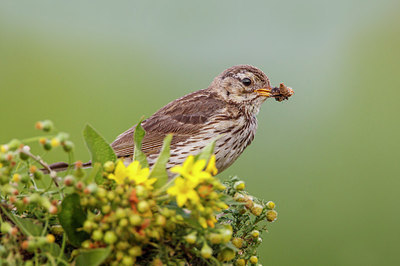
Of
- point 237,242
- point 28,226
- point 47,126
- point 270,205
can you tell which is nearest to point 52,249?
point 28,226

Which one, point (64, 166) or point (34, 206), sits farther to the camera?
point (64, 166)

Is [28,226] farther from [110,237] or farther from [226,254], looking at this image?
[226,254]

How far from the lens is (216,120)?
3199 millimetres

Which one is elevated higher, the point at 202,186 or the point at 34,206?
the point at 202,186

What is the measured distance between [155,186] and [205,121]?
194 cm

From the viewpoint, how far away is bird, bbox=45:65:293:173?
9.91 ft

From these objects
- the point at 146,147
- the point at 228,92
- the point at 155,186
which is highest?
the point at 228,92

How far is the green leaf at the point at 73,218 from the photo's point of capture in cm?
128

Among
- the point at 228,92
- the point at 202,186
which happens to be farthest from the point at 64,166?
the point at 228,92

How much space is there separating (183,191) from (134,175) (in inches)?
5.8

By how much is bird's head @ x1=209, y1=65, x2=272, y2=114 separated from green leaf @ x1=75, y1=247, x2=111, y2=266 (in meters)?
2.19

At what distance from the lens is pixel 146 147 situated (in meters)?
3.13

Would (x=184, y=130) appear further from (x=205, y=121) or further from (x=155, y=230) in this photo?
(x=155, y=230)

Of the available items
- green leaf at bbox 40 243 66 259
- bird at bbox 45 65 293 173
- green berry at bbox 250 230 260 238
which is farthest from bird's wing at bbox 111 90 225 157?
green leaf at bbox 40 243 66 259
